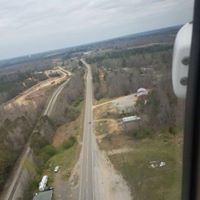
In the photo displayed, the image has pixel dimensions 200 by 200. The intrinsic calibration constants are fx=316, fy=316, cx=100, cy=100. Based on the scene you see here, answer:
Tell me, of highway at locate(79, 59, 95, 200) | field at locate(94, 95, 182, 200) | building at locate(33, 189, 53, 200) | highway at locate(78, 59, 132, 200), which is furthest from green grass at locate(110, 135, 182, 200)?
building at locate(33, 189, 53, 200)

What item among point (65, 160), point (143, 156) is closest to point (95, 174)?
point (65, 160)

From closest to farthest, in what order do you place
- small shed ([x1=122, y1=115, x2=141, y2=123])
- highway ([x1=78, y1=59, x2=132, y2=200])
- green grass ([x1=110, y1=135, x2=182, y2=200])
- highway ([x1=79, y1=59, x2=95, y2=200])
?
green grass ([x1=110, y1=135, x2=182, y2=200]) → highway ([x1=78, y1=59, x2=132, y2=200]) → highway ([x1=79, y1=59, x2=95, y2=200]) → small shed ([x1=122, y1=115, x2=141, y2=123])

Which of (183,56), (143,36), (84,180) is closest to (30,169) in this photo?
(84,180)

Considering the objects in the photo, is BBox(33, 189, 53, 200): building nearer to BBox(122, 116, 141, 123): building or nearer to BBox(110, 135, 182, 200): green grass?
BBox(110, 135, 182, 200): green grass

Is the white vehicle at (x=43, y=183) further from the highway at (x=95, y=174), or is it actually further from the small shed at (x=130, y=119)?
the small shed at (x=130, y=119)

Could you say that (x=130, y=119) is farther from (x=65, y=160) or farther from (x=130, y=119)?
(x=65, y=160)

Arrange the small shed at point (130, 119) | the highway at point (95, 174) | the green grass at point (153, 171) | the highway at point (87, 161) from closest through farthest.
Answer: the green grass at point (153, 171), the highway at point (95, 174), the highway at point (87, 161), the small shed at point (130, 119)

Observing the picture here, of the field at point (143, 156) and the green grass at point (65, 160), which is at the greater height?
the field at point (143, 156)

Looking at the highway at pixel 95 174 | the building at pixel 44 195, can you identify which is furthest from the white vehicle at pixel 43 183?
the highway at pixel 95 174
